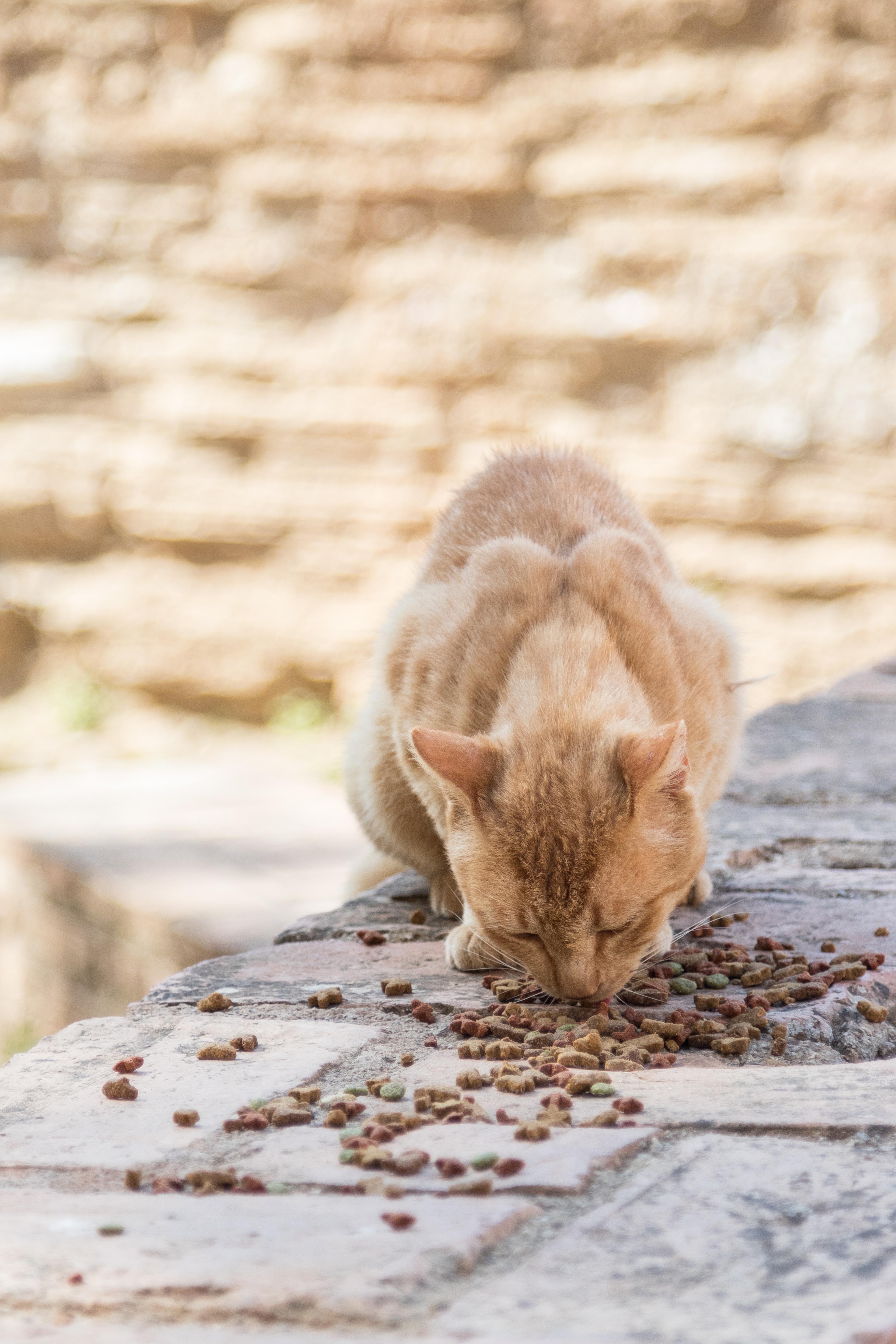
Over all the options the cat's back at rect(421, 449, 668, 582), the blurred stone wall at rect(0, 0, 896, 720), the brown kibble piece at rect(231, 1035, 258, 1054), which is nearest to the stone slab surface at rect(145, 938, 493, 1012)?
the brown kibble piece at rect(231, 1035, 258, 1054)

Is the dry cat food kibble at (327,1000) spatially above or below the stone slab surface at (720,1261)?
above

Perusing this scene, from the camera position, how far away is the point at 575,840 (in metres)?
2.21

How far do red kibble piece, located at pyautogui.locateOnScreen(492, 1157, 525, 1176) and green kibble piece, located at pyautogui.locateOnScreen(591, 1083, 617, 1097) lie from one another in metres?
0.31

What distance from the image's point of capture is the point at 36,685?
924 centimetres

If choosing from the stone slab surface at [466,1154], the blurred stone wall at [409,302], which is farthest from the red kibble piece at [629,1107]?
the blurred stone wall at [409,302]

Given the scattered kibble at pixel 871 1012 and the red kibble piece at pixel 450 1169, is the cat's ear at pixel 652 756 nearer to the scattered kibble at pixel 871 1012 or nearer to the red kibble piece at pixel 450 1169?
the scattered kibble at pixel 871 1012

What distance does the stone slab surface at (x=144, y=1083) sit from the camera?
1.71 m

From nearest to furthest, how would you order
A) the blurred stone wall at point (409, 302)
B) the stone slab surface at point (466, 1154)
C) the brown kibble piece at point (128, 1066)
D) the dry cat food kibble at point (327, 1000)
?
1. the stone slab surface at point (466, 1154)
2. the brown kibble piece at point (128, 1066)
3. the dry cat food kibble at point (327, 1000)
4. the blurred stone wall at point (409, 302)

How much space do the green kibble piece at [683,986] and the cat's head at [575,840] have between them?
101 mm

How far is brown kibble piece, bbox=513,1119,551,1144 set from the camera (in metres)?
1.66

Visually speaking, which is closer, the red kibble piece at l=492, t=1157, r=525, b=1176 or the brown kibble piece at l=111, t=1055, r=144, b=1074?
the red kibble piece at l=492, t=1157, r=525, b=1176

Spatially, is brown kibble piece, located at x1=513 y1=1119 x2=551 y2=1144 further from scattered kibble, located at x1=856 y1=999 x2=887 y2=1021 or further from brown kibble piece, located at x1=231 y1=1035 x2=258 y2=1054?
scattered kibble, located at x1=856 y1=999 x2=887 y2=1021

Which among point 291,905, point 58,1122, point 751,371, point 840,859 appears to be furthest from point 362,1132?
point 751,371

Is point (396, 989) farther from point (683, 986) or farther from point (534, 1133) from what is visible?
point (534, 1133)
